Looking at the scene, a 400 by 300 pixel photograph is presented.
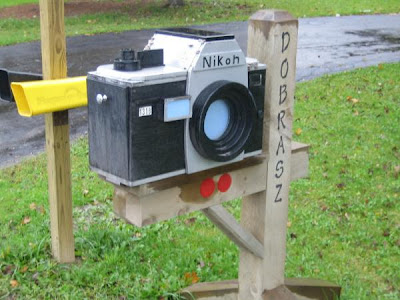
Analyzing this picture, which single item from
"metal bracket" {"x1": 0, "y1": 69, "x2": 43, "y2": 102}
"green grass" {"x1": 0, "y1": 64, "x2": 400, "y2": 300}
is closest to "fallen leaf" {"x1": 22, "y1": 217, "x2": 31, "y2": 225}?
"green grass" {"x1": 0, "y1": 64, "x2": 400, "y2": 300}

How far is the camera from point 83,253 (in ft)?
12.0

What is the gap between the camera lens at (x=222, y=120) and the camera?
2.12 m

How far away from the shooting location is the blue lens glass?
2.19m

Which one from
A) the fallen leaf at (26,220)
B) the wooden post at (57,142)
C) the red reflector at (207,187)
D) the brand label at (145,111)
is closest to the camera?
the brand label at (145,111)

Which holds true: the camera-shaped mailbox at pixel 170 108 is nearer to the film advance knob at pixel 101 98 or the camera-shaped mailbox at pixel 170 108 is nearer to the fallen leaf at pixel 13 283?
the film advance knob at pixel 101 98

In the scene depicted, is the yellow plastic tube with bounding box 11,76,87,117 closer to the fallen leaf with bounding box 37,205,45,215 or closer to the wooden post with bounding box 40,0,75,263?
the wooden post with bounding box 40,0,75,263

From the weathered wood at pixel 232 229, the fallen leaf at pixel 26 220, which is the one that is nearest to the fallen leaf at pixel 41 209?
the fallen leaf at pixel 26 220

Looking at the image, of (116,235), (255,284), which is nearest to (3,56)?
(116,235)

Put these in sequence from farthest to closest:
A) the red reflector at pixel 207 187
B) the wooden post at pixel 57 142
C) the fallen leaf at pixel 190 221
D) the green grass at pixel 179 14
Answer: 1. the green grass at pixel 179 14
2. the fallen leaf at pixel 190 221
3. the wooden post at pixel 57 142
4. the red reflector at pixel 207 187

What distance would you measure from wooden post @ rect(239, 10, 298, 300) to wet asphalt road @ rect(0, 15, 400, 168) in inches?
133

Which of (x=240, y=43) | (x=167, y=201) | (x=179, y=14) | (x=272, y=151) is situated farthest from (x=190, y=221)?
(x=179, y=14)

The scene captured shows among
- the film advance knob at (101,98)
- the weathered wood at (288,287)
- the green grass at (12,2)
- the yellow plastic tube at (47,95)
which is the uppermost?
the film advance knob at (101,98)

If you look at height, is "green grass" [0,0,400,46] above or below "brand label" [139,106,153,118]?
below

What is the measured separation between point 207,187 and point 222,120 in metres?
0.28
